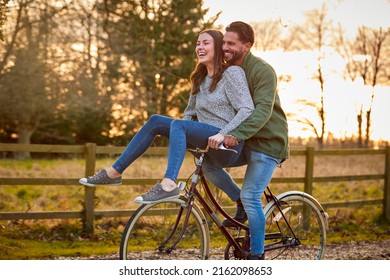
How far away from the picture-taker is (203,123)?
135 inches

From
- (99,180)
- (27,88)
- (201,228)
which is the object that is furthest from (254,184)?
(27,88)

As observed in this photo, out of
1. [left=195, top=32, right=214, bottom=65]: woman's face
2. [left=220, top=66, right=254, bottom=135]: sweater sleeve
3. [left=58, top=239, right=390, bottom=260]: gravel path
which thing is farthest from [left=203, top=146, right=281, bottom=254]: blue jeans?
[left=58, top=239, right=390, bottom=260]: gravel path

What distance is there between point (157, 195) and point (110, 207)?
484 cm

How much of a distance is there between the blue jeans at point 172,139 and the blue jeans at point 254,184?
234mm

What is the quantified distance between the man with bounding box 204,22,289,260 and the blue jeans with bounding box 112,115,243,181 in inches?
9.6

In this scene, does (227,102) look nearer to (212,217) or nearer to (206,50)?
(206,50)

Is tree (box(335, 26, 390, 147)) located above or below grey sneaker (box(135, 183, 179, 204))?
above

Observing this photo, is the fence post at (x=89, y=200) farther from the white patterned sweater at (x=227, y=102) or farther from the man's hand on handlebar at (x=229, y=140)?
the man's hand on handlebar at (x=229, y=140)

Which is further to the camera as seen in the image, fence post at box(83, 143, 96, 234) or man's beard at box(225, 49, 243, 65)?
fence post at box(83, 143, 96, 234)

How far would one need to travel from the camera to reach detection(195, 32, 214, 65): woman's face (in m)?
3.53

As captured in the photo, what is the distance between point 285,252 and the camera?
4.23 meters

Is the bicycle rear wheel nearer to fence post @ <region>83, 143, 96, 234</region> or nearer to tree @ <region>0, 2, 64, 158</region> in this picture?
fence post @ <region>83, 143, 96, 234</region>

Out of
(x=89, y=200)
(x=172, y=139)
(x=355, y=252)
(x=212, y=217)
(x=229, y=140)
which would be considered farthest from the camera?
(x=89, y=200)

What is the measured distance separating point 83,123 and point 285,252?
14.3 meters
